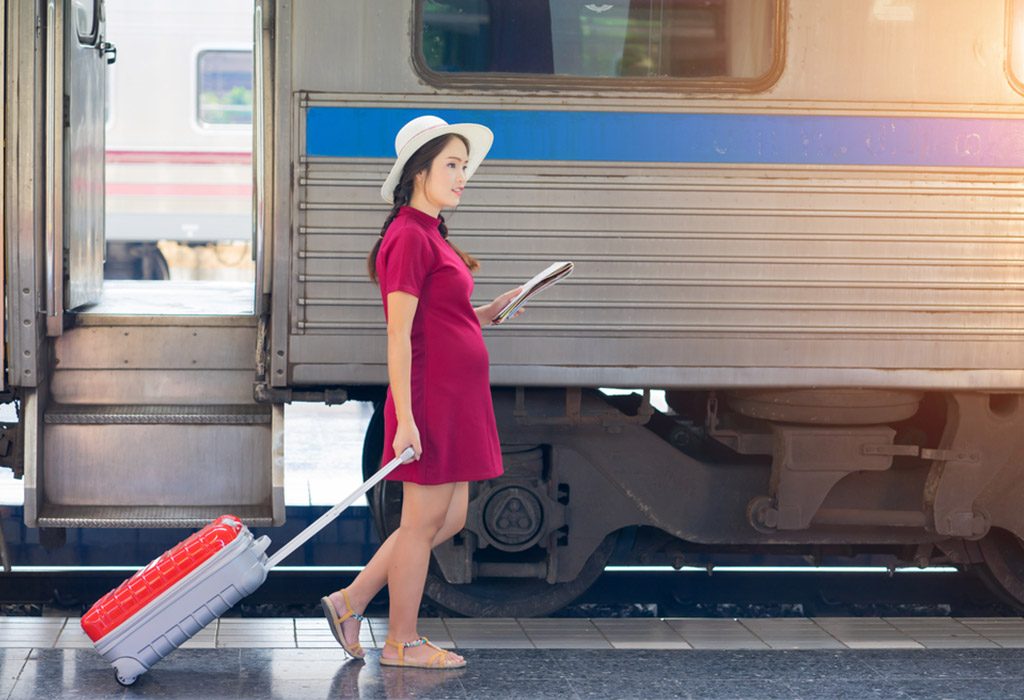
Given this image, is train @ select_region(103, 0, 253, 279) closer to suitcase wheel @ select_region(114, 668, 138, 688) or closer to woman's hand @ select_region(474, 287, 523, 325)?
woman's hand @ select_region(474, 287, 523, 325)

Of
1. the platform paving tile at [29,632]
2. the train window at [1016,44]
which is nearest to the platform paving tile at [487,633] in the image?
the platform paving tile at [29,632]

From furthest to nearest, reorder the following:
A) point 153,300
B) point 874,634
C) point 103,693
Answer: point 153,300 → point 874,634 → point 103,693

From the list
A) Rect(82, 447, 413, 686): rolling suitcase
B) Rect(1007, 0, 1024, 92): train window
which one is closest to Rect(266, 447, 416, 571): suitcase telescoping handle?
Rect(82, 447, 413, 686): rolling suitcase

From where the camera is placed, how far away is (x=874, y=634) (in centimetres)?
550

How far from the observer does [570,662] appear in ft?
15.7

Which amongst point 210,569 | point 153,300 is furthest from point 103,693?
point 153,300

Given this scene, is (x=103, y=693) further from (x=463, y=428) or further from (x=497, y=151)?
(x=497, y=151)

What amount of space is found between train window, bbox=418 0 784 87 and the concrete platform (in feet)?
6.56

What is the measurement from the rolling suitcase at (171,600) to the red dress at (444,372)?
0.49 ft

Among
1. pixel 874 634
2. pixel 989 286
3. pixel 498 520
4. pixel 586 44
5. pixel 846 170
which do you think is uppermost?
pixel 586 44

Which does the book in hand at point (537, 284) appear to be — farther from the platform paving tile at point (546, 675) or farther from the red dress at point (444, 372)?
the platform paving tile at point (546, 675)

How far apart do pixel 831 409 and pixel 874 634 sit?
33.5 inches

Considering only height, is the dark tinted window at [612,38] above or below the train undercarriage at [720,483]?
above

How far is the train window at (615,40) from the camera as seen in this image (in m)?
5.20
